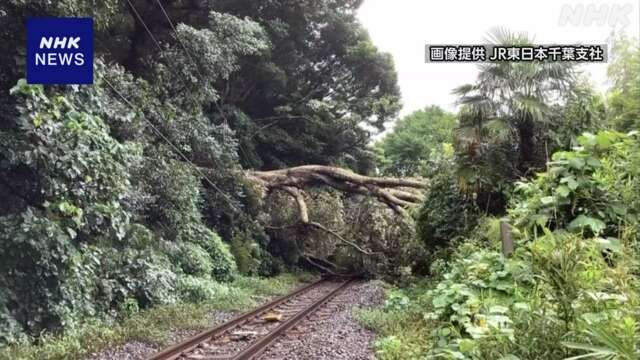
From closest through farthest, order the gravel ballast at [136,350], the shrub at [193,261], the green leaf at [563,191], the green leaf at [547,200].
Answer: the green leaf at [563,191] < the green leaf at [547,200] < the gravel ballast at [136,350] < the shrub at [193,261]

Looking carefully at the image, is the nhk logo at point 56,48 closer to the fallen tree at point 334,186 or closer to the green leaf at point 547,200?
the green leaf at point 547,200

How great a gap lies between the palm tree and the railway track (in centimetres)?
513

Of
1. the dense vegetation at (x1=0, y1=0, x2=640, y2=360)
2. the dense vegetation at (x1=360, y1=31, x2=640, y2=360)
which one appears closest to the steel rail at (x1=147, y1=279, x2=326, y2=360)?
the dense vegetation at (x1=0, y1=0, x2=640, y2=360)

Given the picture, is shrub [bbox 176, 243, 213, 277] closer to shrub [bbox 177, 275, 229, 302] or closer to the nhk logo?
shrub [bbox 177, 275, 229, 302]

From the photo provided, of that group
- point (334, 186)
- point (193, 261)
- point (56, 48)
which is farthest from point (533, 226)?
point (334, 186)

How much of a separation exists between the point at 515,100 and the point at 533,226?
499 centimetres

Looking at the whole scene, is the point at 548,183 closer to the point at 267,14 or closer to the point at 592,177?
the point at 592,177

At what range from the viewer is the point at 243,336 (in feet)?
31.3

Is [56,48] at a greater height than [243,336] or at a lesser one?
greater

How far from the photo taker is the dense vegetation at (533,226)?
147 inches

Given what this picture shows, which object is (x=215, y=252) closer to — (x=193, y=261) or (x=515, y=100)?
(x=193, y=261)

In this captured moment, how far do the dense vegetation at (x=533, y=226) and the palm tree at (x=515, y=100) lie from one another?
2cm

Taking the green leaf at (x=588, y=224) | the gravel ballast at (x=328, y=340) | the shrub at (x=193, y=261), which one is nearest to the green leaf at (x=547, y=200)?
the green leaf at (x=588, y=224)

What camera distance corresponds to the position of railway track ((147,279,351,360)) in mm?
7984
